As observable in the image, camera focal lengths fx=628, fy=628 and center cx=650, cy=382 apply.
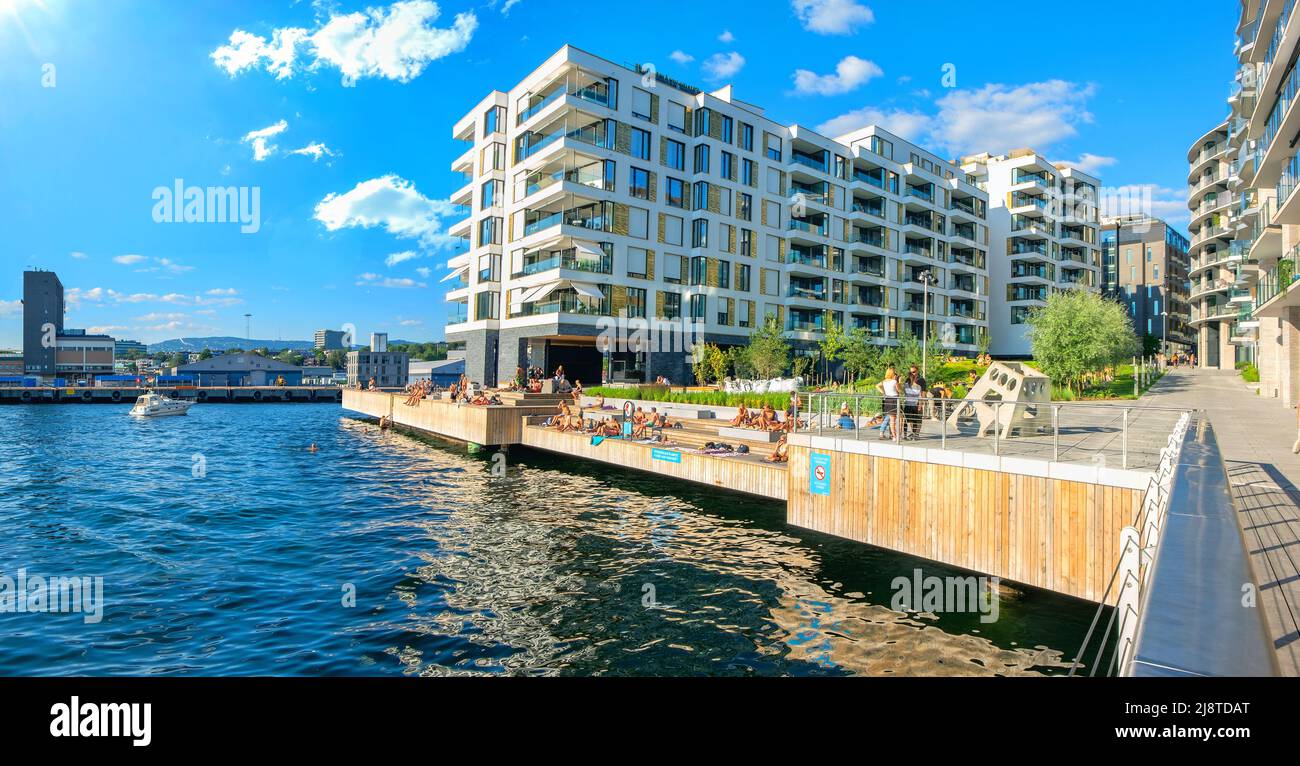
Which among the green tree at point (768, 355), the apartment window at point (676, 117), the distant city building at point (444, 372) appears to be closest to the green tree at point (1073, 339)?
the green tree at point (768, 355)

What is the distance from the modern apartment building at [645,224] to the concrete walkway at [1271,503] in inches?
567

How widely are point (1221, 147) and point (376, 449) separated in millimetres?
78036

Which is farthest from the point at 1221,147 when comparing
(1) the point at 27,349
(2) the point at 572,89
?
(1) the point at 27,349

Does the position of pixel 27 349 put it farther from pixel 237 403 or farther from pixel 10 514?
pixel 10 514

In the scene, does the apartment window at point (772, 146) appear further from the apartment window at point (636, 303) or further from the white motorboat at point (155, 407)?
the white motorboat at point (155, 407)

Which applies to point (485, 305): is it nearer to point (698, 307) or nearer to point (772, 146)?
point (698, 307)

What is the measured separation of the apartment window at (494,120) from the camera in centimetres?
4531

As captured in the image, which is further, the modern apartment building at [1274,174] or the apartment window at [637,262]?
the apartment window at [637,262]

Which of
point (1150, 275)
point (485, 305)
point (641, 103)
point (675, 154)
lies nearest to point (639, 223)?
point (675, 154)

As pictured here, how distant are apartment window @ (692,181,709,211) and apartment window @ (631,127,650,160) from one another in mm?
4264

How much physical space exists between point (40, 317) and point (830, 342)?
145m

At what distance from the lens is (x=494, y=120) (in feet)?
151

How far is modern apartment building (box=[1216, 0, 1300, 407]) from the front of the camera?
74.1 ft
